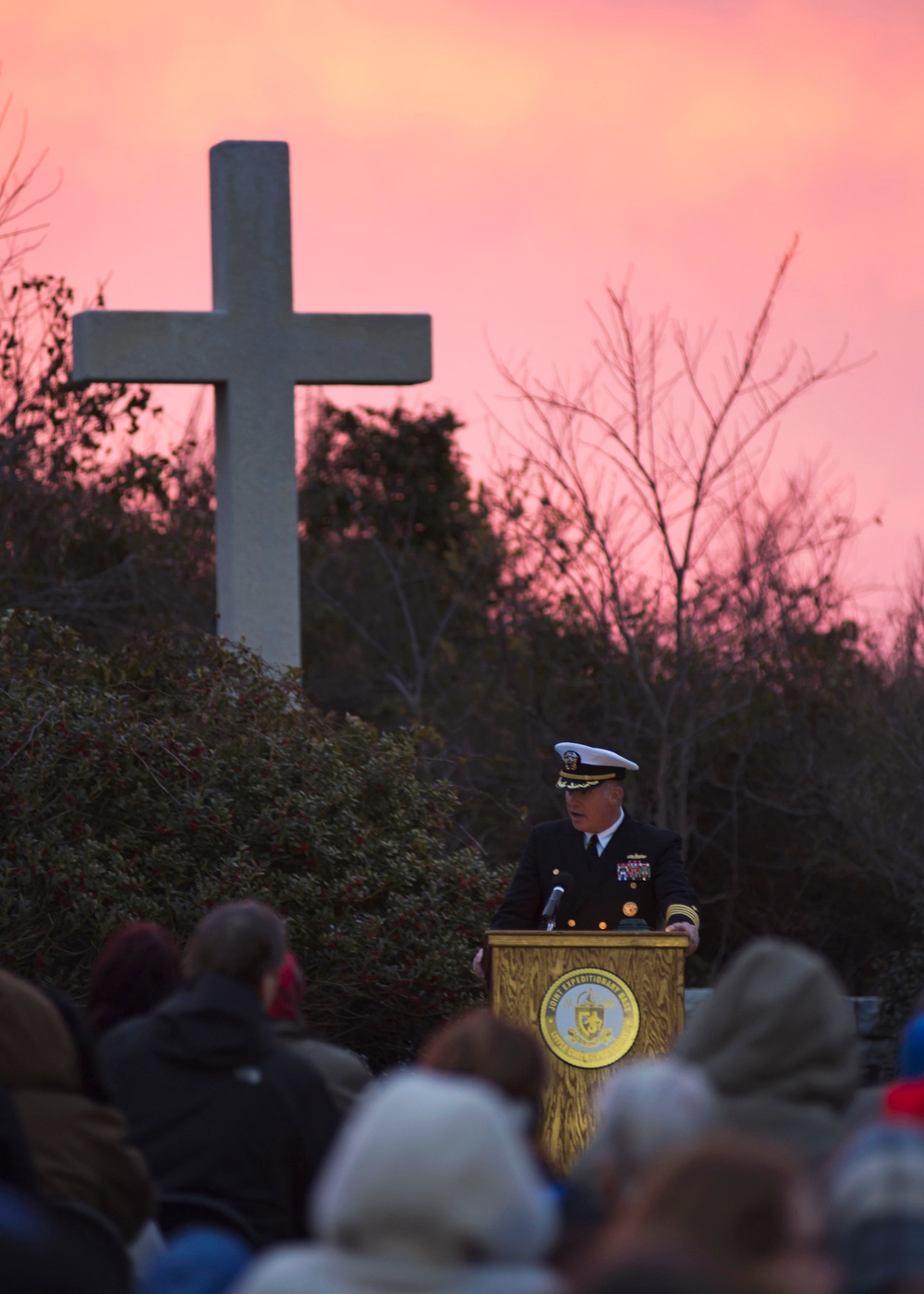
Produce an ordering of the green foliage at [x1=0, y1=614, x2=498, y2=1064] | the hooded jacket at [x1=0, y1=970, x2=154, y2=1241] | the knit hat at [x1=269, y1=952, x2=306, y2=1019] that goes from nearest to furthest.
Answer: the hooded jacket at [x1=0, y1=970, x2=154, y2=1241] < the knit hat at [x1=269, y1=952, x2=306, y2=1019] < the green foliage at [x1=0, y1=614, x2=498, y2=1064]

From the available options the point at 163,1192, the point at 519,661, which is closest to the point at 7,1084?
the point at 163,1192

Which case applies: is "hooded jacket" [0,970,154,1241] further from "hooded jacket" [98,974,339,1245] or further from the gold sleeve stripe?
the gold sleeve stripe

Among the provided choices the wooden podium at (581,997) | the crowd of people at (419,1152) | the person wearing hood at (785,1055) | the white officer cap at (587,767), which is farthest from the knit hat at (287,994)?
the white officer cap at (587,767)

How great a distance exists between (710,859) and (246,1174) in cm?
969

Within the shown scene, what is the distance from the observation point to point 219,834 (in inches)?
304

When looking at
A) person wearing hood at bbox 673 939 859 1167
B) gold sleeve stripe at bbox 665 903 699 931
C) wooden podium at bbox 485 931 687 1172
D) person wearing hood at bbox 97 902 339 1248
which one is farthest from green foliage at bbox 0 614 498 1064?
person wearing hood at bbox 673 939 859 1167

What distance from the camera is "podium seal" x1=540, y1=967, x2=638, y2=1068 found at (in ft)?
20.5

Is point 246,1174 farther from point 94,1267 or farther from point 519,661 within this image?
point 519,661

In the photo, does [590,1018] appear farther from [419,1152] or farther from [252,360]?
[252,360]

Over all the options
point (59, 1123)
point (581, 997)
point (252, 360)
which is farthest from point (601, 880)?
point (252, 360)

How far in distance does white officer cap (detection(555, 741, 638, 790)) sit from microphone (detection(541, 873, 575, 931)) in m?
0.36

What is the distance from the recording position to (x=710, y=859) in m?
13.3

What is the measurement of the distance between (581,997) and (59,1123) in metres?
2.85

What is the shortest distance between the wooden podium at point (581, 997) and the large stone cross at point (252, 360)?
3357mm
